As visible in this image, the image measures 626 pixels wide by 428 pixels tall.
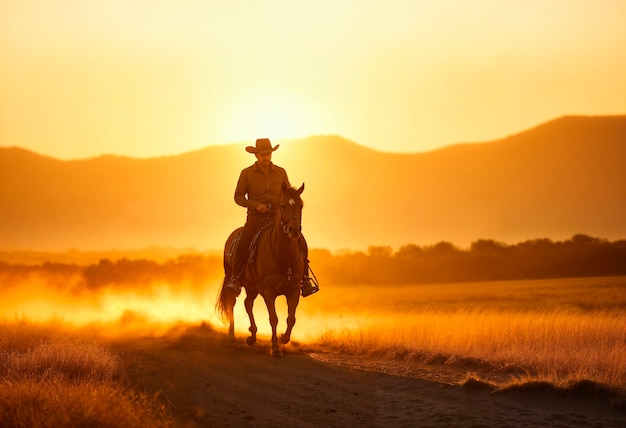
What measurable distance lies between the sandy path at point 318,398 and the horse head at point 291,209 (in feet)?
8.22

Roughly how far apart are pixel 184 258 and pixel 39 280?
15672 mm

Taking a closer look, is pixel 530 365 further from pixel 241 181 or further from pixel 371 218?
pixel 371 218

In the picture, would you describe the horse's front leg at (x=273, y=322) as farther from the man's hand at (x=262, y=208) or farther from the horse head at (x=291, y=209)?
the horse head at (x=291, y=209)

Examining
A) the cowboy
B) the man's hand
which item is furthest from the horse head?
the cowboy

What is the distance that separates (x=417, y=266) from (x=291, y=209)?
172ft

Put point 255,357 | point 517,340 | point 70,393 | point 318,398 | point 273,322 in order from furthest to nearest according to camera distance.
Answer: point 517,340 → point 273,322 → point 255,357 → point 318,398 → point 70,393

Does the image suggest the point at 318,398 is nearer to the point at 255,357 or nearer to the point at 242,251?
the point at 255,357

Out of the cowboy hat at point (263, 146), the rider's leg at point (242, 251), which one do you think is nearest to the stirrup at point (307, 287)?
the rider's leg at point (242, 251)

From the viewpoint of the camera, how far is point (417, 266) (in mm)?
69688

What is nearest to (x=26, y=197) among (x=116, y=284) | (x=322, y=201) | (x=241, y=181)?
(x=322, y=201)

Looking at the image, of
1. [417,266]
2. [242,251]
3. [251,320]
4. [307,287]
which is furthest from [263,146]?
[417,266]

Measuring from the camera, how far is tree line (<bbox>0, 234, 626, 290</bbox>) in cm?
6122

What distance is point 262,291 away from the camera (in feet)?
65.6

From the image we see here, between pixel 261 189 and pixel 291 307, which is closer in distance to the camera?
pixel 291 307
